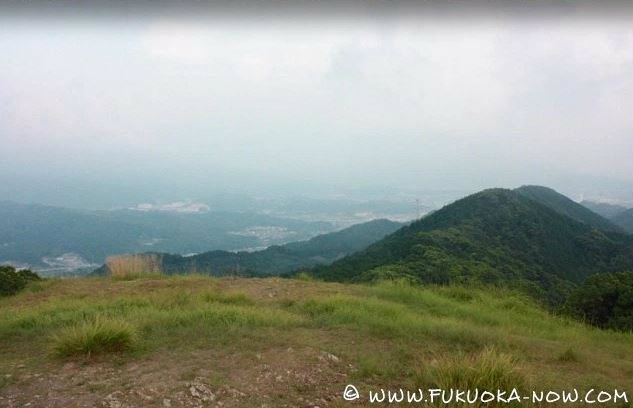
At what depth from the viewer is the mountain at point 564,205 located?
117 feet

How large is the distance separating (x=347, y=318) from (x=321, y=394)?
95.6 inches

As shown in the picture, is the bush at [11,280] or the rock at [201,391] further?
the bush at [11,280]

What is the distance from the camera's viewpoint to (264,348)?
460cm

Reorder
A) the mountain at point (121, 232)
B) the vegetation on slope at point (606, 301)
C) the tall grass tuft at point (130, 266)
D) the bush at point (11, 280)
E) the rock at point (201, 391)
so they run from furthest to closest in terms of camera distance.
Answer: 1. the mountain at point (121, 232)
2. the tall grass tuft at point (130, 266)
3. the vegetation on slope at point (606, 301)
4. the bush at point (11, 280)
5. the rock at point (201, 391)

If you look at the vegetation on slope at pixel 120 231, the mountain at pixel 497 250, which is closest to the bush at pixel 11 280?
the mountain at pixel 497 250

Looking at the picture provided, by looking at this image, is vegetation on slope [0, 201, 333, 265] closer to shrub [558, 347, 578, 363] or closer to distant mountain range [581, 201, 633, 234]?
shrub [558, 347, 578, 363]

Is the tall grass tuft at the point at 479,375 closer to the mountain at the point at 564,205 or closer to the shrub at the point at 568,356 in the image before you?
the shrub at the point at 568,356

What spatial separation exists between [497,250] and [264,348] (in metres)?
18.6

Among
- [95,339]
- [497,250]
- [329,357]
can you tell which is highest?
[95,339]

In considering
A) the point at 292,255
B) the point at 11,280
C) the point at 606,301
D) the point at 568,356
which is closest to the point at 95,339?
the point at 568,356

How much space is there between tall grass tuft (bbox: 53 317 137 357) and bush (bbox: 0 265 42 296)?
468 centimetres

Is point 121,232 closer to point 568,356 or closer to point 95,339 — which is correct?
point 95,339

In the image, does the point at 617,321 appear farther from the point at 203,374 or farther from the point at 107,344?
the point at 107,344

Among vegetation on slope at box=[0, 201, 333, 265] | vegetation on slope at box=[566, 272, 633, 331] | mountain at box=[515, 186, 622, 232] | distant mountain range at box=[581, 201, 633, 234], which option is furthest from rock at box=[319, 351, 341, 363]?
distant mountain range at box=[581, 201, 633, 234]
